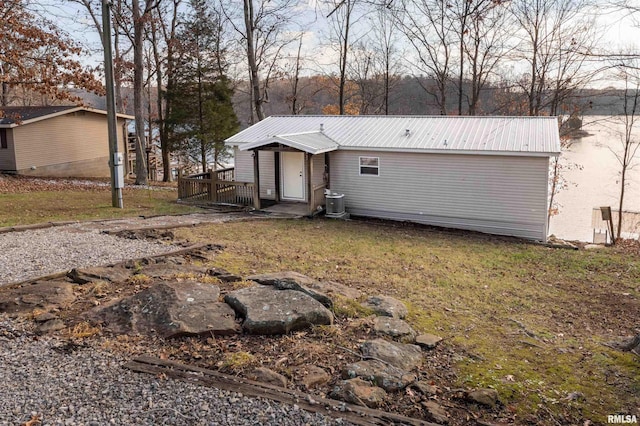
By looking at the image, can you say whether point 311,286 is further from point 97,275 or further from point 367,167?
point 367,167

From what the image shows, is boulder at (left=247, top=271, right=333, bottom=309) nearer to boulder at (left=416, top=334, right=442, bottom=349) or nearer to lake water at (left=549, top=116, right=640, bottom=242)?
boulder at (left=416, top=334, right=442, bottom=349)

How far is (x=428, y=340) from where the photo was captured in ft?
19.3

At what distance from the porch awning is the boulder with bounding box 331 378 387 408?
10847mm

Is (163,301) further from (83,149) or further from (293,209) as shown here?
(83,149)

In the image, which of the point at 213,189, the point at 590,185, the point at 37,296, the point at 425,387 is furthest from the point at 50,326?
the point at 590,185

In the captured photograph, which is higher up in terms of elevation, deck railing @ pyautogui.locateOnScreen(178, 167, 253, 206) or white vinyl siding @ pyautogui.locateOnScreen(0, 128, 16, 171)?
white vinyl siding @ pyautogui.locateOnScreen(0, 128, 16, 171)

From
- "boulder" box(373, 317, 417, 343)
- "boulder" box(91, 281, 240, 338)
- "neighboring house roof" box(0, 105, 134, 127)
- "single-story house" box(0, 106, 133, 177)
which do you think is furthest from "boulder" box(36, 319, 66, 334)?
"neighboring house roof" box(0, 105, 134, 127)

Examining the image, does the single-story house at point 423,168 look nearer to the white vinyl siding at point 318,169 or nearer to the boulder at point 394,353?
the white vinyl siding at point 318,169

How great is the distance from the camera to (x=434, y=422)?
13.4 ft

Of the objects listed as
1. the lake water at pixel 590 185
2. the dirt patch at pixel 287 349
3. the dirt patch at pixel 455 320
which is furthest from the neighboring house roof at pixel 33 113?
the lake water at pixel 590 185

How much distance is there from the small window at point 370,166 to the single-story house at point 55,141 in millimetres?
15644

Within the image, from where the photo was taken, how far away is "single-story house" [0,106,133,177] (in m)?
23.8

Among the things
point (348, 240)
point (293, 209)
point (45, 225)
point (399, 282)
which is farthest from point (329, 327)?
point (293, 209)

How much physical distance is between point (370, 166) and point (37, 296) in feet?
37.3
